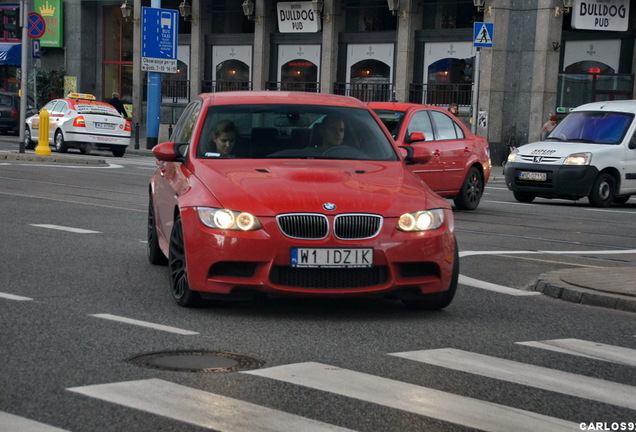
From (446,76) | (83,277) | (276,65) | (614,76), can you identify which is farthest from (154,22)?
(83,277)

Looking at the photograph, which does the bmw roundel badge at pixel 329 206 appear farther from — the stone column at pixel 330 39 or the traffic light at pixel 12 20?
the stone column at pixel 330 39

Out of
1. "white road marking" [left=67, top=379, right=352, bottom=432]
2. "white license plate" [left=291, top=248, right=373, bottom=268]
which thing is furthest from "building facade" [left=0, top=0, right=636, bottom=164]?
"white road marking" [left=67, top=379, right=352, bottom=432]

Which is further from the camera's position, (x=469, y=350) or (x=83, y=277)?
(x=83, y=277)

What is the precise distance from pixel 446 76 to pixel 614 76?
537 centimetres

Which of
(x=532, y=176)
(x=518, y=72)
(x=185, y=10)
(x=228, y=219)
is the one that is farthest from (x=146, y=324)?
(x=185, y=10)

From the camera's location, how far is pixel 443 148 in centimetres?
1842

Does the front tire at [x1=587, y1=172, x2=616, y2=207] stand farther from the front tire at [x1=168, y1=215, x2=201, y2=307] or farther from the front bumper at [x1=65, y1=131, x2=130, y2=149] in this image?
the front bumper at [x1=65, y1=131, x2=130, y2=149]

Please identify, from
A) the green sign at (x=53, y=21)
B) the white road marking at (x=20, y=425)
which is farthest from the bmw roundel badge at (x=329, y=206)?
the green sign at (x=53, y=21)

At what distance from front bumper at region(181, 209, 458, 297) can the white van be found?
44.0 ft

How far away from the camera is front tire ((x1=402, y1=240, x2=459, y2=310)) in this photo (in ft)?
28.3

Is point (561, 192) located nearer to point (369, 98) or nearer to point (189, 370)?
point (189, 370)

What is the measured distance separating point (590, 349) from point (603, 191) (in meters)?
14.7

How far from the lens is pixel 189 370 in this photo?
647 centimetres

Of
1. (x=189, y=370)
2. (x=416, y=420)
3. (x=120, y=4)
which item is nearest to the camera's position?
(x=416, y=420)
